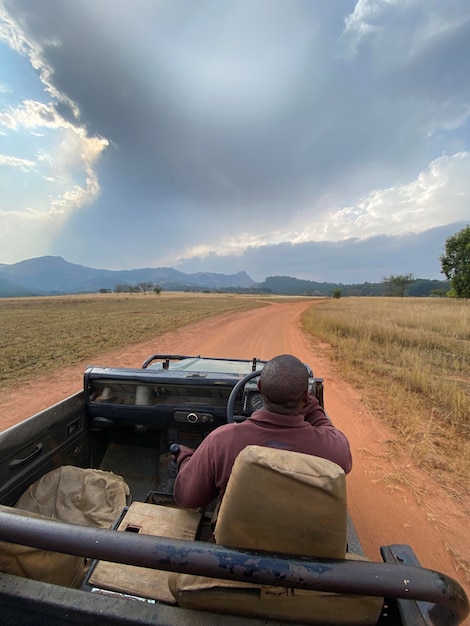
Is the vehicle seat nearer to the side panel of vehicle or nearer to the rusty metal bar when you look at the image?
the rusty metal bar

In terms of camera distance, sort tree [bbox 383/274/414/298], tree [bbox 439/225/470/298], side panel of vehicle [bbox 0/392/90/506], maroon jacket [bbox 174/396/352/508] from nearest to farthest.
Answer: maroon jacket [bbox 174/396/352/508] → side panel of vehicle [bbox 0/392/90/506] → tree [bbox 439/225/470/298] → tree [bbox 383/274/414/298]

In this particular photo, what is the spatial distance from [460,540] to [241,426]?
286 centimetres

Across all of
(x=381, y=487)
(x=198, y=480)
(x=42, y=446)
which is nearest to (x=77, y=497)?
(x=42, y=446)

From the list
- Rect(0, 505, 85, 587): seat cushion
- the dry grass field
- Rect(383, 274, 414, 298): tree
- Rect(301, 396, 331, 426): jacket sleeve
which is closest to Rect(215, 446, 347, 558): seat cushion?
Rect(0, 505, 85, 587): seat cushion

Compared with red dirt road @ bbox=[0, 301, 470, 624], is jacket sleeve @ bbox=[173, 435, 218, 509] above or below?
above

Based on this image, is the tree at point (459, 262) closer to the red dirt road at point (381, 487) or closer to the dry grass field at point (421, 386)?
the dry grass field at point (421, 386)

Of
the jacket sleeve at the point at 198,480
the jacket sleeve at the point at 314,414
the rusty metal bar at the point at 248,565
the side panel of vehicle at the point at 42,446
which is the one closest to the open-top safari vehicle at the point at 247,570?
the rusty metal bar at the point at 248,565

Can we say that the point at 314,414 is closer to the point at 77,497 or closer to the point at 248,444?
the point at 248,444

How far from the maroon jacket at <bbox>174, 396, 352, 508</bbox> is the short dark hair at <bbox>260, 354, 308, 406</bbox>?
0.08 meters

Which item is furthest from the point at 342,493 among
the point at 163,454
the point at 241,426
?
the point at 163,454

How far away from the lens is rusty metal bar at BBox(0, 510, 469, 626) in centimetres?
90

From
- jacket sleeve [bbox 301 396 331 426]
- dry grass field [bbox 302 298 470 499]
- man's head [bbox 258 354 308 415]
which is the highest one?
man's head [bbox 258 354 308 415]

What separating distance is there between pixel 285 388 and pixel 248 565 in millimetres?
677

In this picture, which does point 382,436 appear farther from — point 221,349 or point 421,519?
point 221,349
